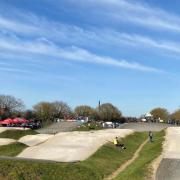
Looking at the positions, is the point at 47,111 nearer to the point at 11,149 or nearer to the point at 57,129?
the point at 57,129

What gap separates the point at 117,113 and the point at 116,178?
167 m

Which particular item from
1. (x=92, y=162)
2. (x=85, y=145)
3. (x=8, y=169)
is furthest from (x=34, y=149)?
(x=8, y=169)

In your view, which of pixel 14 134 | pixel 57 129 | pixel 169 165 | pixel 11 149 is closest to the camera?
pixel 169 165

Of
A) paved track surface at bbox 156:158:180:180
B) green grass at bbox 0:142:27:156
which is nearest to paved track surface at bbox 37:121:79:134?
green grass at bbox 0:142:27:156

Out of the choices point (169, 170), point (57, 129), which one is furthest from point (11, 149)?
point (57, 129)

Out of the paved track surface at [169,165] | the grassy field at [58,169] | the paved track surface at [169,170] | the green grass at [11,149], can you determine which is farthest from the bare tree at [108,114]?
the grassy field at [58,169]

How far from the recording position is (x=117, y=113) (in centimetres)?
19775

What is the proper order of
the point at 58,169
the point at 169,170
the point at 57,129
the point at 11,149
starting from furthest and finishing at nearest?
the point at 57,129
the point at 11,149
the point at 169,170
the point at 58,169

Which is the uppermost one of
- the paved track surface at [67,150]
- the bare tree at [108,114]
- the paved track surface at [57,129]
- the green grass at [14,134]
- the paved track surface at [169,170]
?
the bare tree at [108,114]

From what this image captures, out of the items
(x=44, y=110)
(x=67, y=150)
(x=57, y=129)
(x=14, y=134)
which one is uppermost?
(x=44, y=110)

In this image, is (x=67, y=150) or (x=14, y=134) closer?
(x=67, y=150)

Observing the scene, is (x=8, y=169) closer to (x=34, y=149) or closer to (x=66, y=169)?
(x=66, y=169)

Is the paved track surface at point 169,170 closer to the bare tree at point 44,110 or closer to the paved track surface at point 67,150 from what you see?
the paved track surface at point 67,150

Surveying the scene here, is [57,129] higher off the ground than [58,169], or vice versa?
[57,129]
